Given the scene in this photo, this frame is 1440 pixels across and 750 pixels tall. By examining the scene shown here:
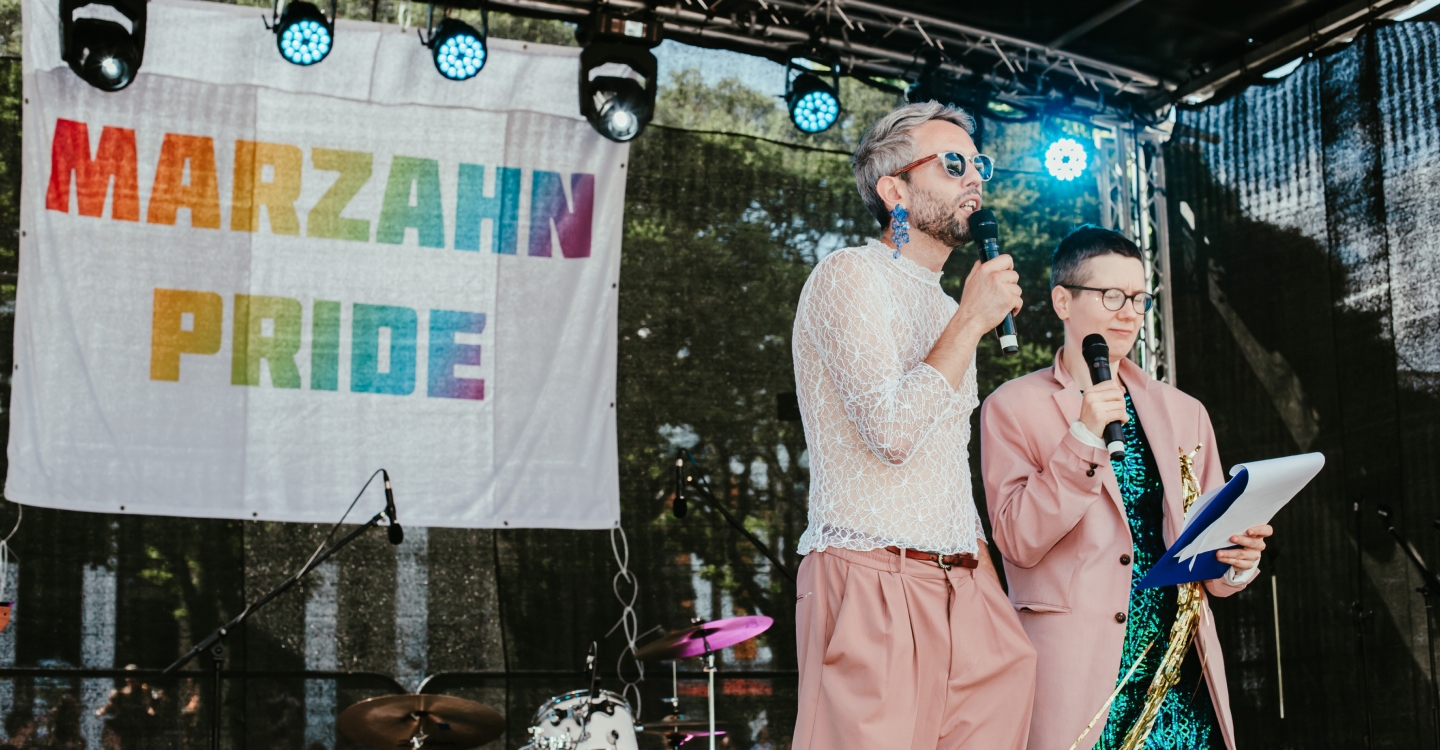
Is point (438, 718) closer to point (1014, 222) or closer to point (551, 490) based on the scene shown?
point (551, 490)

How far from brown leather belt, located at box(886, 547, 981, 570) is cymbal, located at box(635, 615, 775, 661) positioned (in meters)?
2.65

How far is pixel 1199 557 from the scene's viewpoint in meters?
2.27

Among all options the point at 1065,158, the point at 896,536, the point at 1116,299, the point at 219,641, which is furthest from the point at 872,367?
the point at 1065,158

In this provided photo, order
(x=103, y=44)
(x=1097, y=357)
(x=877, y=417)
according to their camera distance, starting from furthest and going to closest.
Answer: (x=103, y=44)
(x=1097, y=357)
(x=877, y=417)

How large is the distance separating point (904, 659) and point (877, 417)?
364mm

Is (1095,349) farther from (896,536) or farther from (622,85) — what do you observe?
(622,85)

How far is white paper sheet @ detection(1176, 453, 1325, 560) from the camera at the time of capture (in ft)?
6.82

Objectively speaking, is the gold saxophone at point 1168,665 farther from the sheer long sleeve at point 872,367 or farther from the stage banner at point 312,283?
the stage banner at point 312,283

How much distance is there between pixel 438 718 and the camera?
4.45 m

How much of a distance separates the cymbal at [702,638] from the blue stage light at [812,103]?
230cm

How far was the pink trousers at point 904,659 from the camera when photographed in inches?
74.5

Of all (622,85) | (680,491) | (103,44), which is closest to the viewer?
(103,44)

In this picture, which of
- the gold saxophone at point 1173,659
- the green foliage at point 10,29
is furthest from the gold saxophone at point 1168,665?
the green foliage at point 10,29

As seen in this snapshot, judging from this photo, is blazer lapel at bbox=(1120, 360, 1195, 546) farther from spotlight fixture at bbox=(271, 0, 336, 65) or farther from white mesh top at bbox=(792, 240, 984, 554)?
spotlight fixture at bbox=(271, 0, 336, 65)
